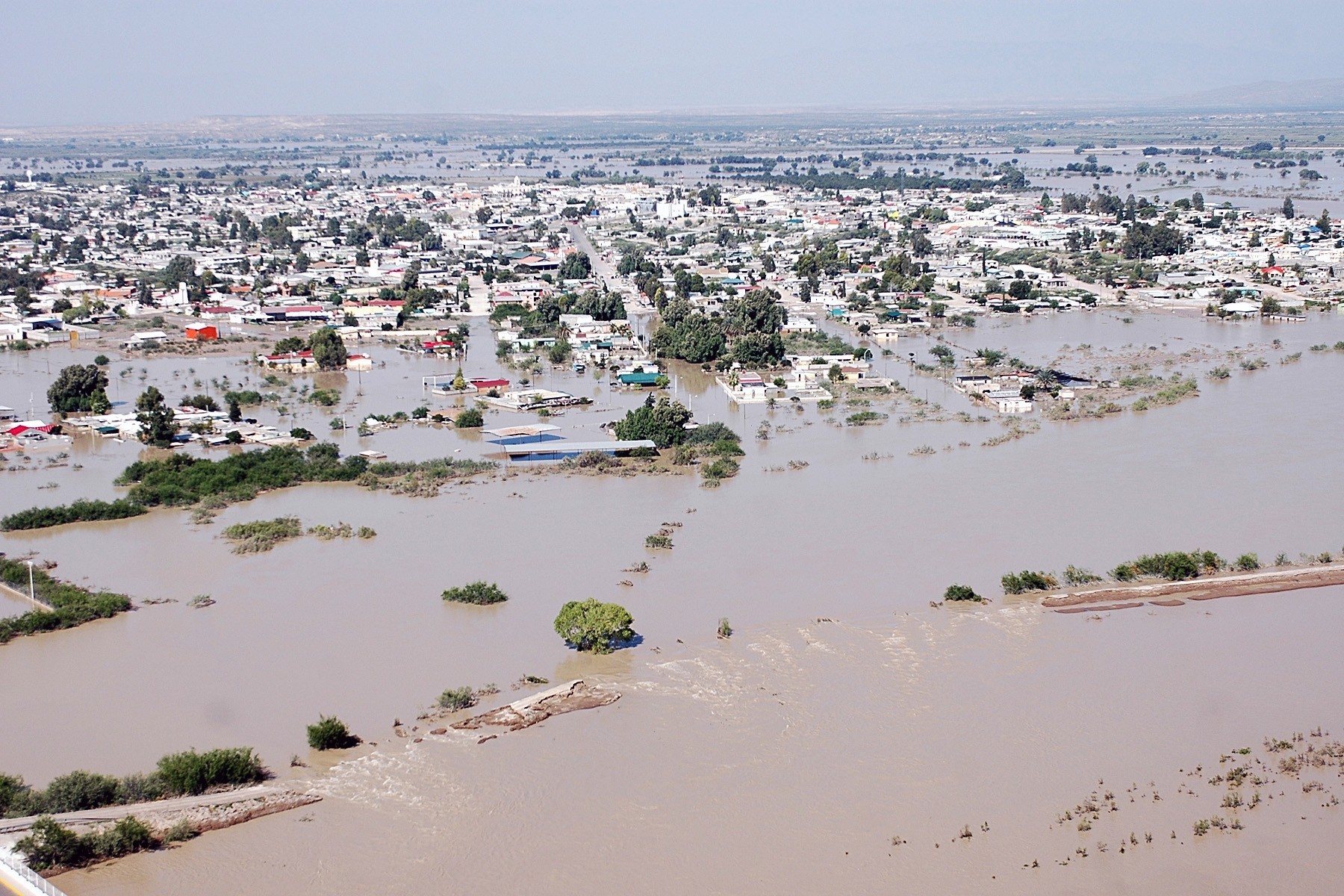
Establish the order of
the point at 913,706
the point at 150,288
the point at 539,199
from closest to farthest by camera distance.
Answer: the point at 913,706 < the point at 150,288 < the point at 539,199

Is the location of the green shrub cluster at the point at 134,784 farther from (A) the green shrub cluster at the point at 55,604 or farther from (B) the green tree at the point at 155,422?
(B) the green tree at the point at 155,422

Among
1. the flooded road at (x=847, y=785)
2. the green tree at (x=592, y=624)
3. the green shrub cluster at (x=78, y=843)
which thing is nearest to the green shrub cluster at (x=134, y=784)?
the green shrub cluster at (x=78, y=843)

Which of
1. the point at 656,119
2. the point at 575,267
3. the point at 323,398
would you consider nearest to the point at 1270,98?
the point at 656,119

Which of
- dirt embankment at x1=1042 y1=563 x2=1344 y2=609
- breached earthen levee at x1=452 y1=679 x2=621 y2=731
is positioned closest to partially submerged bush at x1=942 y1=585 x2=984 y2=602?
dirt embankment at x1=1042 y1=563 x2=1344 y2=609

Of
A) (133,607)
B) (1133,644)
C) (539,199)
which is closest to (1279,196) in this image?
(539,199)

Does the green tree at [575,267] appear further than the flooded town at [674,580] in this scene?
Yes

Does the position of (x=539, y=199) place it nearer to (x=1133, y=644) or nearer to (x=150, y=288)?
(x=150, y=288)
